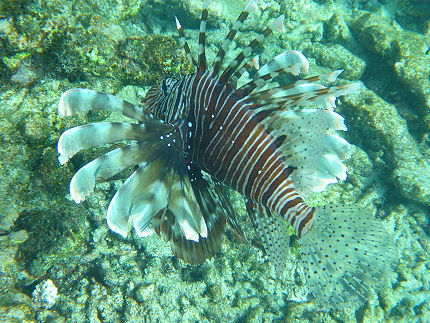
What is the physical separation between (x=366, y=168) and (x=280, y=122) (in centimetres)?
411

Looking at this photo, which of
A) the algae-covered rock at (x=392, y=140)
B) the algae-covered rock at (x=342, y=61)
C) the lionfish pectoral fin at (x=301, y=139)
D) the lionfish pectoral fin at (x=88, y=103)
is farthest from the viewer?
the algae-covered rock at (x=342, y=61)

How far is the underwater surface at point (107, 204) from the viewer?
306cm

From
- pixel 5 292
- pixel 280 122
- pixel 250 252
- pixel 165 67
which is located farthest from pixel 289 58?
pixel 5 292

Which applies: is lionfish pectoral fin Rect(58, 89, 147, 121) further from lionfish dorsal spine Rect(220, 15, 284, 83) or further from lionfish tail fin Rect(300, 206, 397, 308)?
lionfish tail fin Rect(300, 206, 397, 308)

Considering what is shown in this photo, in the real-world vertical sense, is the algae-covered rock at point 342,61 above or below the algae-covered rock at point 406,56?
below

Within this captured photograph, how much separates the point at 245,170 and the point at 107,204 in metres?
2.30

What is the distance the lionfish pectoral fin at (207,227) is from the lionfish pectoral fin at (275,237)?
39 centimetres

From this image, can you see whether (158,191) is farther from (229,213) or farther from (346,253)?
(346,253)

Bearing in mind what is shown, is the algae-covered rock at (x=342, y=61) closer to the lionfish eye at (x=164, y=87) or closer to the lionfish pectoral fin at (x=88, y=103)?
the lionfish eye at (x=164, y=87)

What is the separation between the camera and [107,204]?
11.7 feet

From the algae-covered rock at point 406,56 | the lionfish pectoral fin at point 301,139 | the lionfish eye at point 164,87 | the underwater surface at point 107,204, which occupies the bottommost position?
the underwater surface at point 107,204

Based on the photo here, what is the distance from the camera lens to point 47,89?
327cm

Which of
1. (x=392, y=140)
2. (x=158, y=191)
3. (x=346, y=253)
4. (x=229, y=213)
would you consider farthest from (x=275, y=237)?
(x=392, y=140)

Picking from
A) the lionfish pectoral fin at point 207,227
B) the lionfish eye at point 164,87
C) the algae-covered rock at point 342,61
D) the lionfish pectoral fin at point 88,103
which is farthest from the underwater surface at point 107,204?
the lionfish pectoral fin at point 88,103
